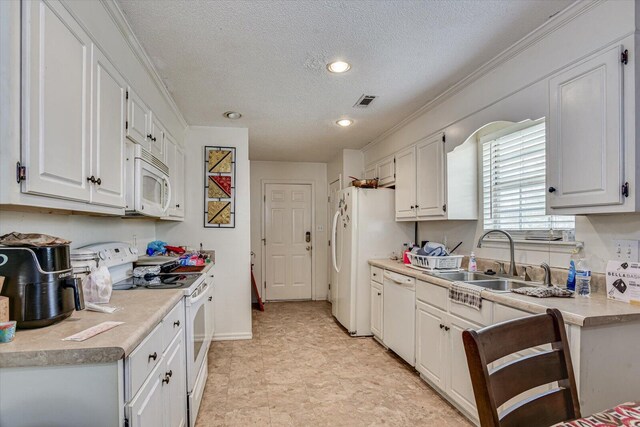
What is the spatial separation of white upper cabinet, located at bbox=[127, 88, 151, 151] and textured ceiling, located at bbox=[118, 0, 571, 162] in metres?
0.34

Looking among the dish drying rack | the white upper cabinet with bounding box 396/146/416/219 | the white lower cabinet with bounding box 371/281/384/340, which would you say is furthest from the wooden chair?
the white lower cabinet with bounding box 371/281/384/340

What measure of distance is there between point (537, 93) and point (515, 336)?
1.72 metres

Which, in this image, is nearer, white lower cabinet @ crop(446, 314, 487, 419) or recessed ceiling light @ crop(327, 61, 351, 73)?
white lower cabinet @ crop(446, 314, 487, 419)

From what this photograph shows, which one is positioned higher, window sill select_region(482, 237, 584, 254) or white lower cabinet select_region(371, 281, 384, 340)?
window sill select_region(482, 237, 584, 254)

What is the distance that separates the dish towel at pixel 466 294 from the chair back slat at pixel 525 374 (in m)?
1.02

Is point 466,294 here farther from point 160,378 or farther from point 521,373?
point 160,378

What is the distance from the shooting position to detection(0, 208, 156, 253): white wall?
1.42 metres

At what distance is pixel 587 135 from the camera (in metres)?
1.70

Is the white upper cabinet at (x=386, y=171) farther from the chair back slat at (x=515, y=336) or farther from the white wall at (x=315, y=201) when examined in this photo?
the chair back slat at (x=515, y=336)

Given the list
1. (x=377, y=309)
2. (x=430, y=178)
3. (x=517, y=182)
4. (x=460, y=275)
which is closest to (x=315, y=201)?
(x=377, y=309)

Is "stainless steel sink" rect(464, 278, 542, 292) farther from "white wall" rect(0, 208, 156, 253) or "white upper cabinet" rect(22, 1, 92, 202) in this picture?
"white wall" rect(0, 208, 156, 253)

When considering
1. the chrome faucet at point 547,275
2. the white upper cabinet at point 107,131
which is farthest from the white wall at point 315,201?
the chrome faucet at point 547,275

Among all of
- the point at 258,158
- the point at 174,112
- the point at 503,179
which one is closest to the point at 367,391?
the point at 503,179

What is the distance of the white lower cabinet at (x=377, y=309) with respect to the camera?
356 centimetres
